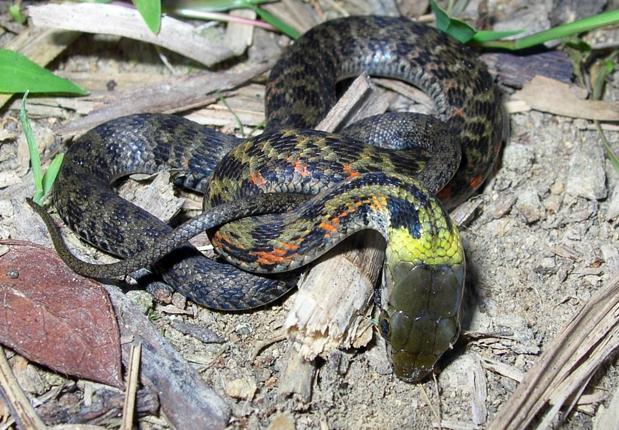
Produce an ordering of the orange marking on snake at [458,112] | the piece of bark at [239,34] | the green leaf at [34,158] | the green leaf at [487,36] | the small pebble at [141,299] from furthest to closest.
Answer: the piece of bark at [239,34]
the green leaf at [487,36]
the orange marking on snake at [458,112]
the green leaf at [34,158]
the small pebble at [141,299]

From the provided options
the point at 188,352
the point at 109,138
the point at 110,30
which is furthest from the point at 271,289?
the point at 110,30

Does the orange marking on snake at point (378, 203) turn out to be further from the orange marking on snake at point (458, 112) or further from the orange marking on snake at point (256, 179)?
the orange marking on snake at point (458, 112)

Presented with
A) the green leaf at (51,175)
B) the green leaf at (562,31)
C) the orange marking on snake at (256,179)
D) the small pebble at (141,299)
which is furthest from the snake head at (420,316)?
the green leaf at (51,175)

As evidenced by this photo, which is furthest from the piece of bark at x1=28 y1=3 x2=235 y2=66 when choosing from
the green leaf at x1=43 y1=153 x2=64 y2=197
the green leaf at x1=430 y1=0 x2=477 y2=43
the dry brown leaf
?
the dry brown leaf

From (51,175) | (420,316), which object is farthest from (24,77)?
(420,316)

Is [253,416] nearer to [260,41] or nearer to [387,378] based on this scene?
[387,378]

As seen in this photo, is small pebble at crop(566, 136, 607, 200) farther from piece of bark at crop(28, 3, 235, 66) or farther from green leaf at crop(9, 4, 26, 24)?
green leaf at crop(9, 4, 26, 24)

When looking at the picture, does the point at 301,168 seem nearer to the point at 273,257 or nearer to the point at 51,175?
the point at 273,257
